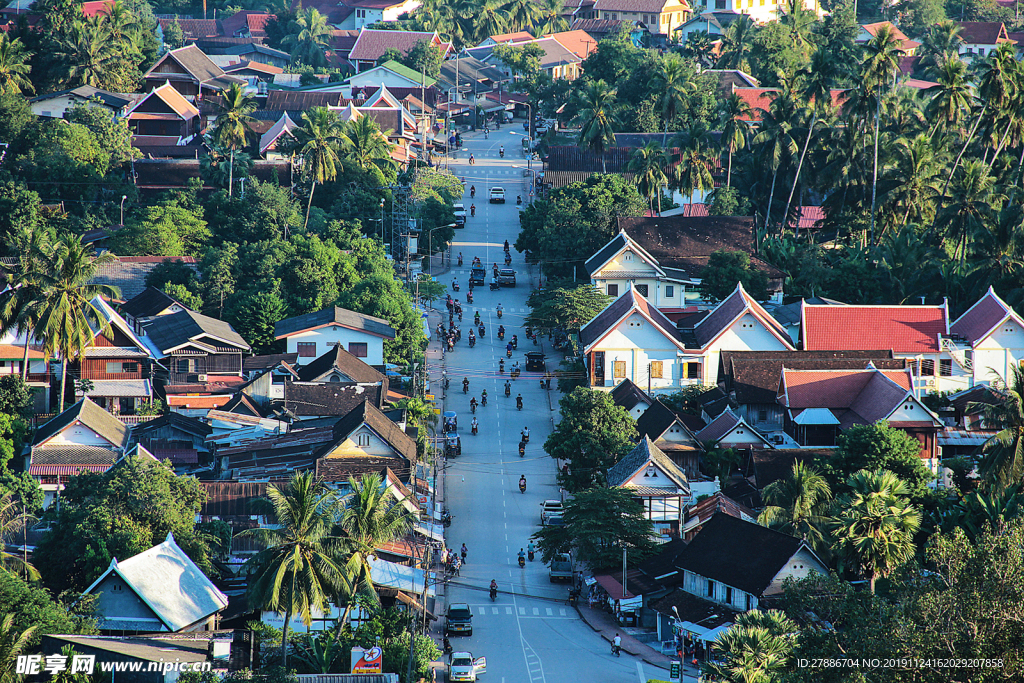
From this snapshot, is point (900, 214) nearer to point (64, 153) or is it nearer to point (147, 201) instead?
point (147, 201)

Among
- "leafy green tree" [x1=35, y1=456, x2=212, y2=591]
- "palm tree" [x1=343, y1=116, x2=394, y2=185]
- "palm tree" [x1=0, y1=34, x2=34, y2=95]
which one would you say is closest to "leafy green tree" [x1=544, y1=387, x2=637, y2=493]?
"leafy green tree" [x1=35, y1=456, x2=212, y2=591]

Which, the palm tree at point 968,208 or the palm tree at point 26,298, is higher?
the palm tree at point 968,208

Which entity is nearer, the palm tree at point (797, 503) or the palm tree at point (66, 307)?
the palm tree at point (797, 503)

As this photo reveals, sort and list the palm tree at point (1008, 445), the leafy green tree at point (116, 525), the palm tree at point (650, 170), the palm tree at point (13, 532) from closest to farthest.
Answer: the palm tree at point (13, 532), the leafy green tree at point (116, 525), the palm tree at point (1008, 445), the palm tree at point (650, 170)

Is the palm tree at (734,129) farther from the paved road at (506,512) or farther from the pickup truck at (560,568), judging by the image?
the pickup truck at (560,568)

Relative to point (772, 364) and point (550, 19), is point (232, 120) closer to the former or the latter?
point (772, 364)

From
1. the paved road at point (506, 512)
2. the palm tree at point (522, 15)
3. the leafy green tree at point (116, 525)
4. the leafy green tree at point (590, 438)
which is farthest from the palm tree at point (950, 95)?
the palm tree at point (522, 15)

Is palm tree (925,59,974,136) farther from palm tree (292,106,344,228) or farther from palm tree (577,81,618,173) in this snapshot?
palm tree (292,106,344,228)
